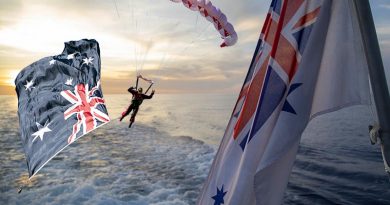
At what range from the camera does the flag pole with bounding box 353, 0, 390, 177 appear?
288 centimetres

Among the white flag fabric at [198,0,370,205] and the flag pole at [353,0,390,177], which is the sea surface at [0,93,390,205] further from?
the flag pole at [353,0,390,177]

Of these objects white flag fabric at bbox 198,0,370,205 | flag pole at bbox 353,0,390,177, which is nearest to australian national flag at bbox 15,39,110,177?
white flag fabric at bbox 198,0,370,205

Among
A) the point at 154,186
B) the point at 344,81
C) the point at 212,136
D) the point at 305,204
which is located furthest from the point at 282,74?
the point at 212,136

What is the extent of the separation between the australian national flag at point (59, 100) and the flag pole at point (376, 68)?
21.3ft

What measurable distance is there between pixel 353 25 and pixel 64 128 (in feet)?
24.4

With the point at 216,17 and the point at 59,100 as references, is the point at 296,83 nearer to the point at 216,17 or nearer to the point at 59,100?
the point at 59,100

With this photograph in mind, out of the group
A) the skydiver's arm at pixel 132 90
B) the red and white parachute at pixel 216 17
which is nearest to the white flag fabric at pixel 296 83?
the red and white parachute at pixel 216 17

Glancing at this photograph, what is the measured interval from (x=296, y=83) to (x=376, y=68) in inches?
34.8

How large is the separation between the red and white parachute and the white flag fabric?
836 centimetres

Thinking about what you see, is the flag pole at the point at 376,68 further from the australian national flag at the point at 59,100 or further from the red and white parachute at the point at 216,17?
the red and white parachute at the point at 216,17

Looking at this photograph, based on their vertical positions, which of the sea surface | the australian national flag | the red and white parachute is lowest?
the sea surface

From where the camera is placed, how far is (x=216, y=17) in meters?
13.0

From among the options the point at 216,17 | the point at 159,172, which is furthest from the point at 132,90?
the point at 159,172

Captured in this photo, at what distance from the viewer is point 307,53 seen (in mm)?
3607
